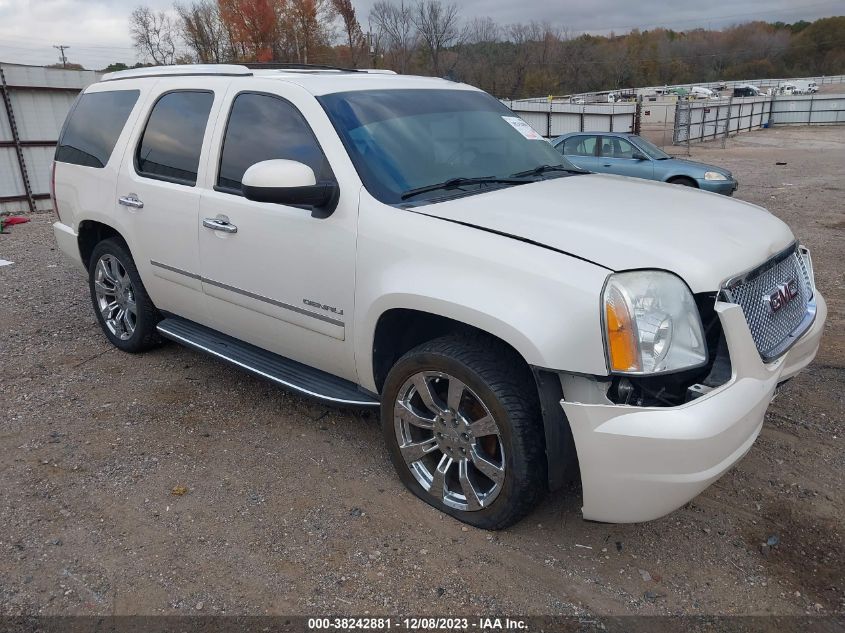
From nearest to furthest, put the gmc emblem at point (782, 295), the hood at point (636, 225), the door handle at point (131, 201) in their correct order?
the hood at point (636, 225) → the gmc emblem at point (782, 295) → the door handle at point (131, 201)

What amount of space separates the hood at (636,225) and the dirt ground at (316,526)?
119 cm

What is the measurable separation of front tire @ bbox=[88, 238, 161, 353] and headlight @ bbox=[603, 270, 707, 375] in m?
3.41

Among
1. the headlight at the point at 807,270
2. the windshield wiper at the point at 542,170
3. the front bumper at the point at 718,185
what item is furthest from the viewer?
the front bumper at the point at 718,185

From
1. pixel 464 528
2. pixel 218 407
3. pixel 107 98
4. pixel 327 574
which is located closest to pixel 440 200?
pixel 464 528

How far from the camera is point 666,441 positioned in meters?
2.34

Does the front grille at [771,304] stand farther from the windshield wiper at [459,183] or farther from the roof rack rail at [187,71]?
the roof rack rail at [187,71]

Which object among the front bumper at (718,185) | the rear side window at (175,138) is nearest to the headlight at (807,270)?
the rear side window at (175,138)

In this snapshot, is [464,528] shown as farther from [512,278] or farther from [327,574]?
[512,278]

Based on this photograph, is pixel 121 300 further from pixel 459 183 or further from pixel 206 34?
pixel 206 34

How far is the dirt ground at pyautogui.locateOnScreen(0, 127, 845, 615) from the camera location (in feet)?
8.64

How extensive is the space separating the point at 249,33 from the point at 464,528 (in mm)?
61466

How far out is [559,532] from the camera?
302 centimetres

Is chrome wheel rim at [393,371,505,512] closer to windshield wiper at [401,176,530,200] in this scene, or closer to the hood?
the hood

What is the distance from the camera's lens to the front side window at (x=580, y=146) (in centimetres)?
1291
